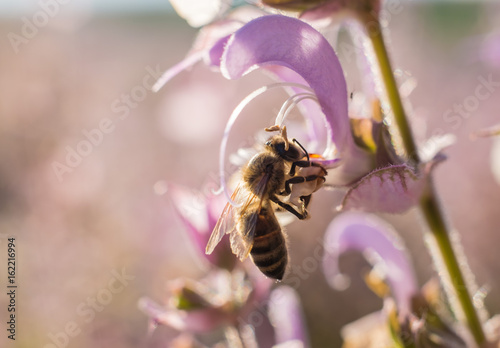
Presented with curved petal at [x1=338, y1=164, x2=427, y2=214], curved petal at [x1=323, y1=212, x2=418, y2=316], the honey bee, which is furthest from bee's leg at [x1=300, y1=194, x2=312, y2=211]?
curved petal at [x1=323, y1=212, x2=418, y2=316]

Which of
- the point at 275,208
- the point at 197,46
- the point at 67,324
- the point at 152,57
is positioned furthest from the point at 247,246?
the point at 152,57

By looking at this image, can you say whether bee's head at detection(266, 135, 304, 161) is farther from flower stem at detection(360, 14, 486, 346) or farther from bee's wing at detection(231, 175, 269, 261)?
flower stem at detection(360, 14, 486, 346)

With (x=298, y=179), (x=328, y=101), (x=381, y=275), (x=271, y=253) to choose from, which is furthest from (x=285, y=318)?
(x=328, y=101)

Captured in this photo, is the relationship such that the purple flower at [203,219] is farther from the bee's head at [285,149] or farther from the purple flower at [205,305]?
the bee's head at [285,149]

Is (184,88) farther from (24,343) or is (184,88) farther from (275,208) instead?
(275,208)

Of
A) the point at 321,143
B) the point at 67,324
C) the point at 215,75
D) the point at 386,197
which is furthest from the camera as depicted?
the point at 215,75

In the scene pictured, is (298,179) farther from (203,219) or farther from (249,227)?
(203,219)

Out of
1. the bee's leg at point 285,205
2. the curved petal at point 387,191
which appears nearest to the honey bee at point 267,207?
the bee's leg at point 285,205
